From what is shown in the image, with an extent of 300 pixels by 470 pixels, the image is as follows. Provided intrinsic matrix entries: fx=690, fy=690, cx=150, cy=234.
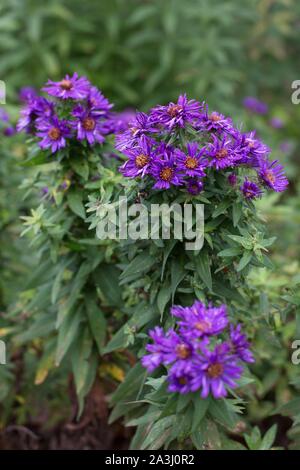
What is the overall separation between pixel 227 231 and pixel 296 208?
2.16 m

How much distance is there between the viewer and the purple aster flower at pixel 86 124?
2525 mm

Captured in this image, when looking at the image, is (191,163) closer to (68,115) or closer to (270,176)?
(270,176)

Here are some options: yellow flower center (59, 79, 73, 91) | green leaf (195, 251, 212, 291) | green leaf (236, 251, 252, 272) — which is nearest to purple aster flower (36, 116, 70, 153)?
yellow flower center (59, 79, 73, 91)

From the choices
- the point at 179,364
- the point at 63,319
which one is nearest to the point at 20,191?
the point at 63,319

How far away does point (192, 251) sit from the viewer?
2289 mm

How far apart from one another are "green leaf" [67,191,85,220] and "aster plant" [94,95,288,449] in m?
0.25

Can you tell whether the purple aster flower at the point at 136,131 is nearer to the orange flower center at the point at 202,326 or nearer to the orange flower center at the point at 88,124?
the orange flower center at the point at 88,124

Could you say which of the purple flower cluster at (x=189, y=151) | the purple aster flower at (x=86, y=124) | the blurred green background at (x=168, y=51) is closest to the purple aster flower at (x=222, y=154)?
the purple flower cluster at (x=189, y=151)

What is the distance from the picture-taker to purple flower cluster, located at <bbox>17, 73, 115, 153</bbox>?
251 cm

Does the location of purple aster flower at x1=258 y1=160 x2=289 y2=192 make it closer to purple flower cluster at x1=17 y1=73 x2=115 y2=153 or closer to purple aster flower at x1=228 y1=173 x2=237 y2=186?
purple aster flower at x1=228 y1=173 x2=237 y2=186

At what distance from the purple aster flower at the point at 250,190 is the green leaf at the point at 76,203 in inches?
25.5

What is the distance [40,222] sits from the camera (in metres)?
2.53

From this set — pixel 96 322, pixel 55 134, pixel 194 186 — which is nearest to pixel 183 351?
pixel 194 186
